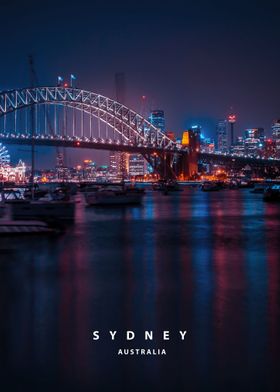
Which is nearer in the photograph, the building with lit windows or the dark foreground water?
the dark foreground water

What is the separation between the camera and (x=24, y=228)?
1892 cm

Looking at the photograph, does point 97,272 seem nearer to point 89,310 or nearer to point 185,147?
point 89,310

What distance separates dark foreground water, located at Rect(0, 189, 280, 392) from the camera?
5664 mm

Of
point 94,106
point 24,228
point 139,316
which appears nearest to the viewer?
point 139,316

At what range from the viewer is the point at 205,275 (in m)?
11.2

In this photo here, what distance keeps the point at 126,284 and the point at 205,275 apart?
6.24ft

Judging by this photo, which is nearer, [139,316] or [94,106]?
[139,316]

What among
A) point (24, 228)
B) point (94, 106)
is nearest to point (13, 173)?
point (94, 106)

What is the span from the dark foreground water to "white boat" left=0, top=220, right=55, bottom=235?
2.71m

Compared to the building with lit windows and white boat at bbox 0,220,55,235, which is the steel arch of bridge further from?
white boat at bbox 0,220,55,235

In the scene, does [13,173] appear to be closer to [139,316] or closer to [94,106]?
[94,106]

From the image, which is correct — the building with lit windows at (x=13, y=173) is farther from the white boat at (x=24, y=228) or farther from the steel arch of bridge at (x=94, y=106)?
the white boat at (x=24, y=228)

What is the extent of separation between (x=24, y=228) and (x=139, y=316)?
469 inches

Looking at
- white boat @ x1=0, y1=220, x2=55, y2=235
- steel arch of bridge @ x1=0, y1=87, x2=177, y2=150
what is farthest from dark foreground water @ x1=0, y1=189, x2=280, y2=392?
steel arch of bridge @ x1=0, y1=87, x2=177, y2=150
